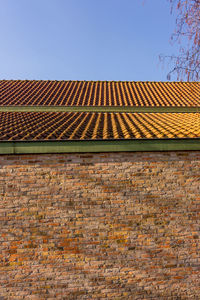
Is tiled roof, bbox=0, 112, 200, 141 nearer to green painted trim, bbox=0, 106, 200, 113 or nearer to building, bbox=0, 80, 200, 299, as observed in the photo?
building, bbox=0, 80, 200, 299

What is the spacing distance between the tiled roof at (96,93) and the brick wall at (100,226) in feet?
14.6

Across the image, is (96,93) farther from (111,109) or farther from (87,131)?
(87,131)

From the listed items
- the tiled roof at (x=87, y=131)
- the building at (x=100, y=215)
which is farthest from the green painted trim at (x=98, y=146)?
the tiled roof at (x=87, y=131)

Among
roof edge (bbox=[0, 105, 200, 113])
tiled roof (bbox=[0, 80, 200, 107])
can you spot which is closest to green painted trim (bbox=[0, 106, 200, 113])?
roof edge (bbox=[0, 105, 200, 113])

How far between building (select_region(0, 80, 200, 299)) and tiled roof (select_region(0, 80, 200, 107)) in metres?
4.19

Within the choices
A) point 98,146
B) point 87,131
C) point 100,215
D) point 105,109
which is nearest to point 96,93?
point 105,109

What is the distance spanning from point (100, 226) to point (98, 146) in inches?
60.2

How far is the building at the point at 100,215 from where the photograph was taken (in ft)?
12.8

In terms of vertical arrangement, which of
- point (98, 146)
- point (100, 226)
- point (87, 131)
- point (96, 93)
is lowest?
point (100, 226)

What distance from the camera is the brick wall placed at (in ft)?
12.7

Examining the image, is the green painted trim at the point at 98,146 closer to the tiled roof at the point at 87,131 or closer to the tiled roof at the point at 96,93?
the tiled roof at the point at 87,131

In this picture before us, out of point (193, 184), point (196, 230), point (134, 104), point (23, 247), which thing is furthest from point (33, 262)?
point (134, 104)

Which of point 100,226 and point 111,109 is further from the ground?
point 111,109

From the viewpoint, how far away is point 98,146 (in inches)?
164
